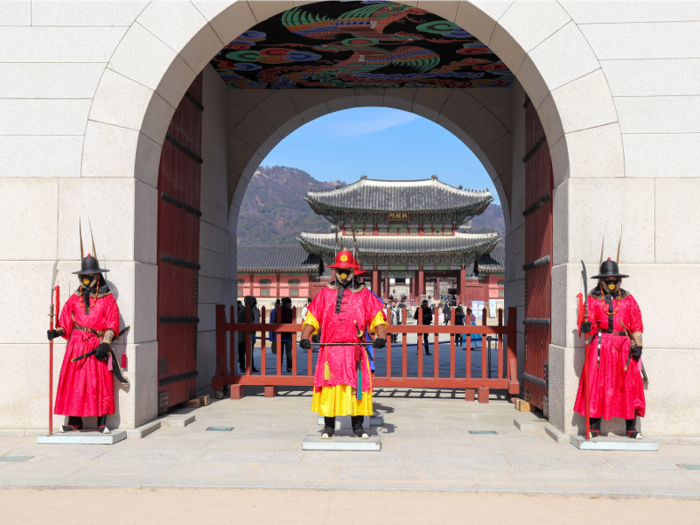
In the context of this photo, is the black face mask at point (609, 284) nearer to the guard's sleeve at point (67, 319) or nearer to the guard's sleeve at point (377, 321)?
the guard's sleeve at point (377, 321)

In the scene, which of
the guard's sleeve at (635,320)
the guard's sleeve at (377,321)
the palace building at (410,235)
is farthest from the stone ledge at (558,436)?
the palace building at (410,235)

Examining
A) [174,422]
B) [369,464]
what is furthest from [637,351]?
[174,422]

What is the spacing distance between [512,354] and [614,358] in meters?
2.90

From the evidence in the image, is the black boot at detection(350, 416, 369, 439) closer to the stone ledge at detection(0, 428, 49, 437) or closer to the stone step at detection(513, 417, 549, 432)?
the stone step at detection(513, 417, 549, 432)

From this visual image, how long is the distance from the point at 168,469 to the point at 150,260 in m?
2.32

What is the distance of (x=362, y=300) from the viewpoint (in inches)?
220

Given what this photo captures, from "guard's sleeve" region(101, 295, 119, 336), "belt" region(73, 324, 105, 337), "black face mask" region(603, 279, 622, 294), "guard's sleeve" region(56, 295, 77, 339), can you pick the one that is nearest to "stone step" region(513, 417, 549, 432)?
"black face mask" region(603, 279, 622, 294)

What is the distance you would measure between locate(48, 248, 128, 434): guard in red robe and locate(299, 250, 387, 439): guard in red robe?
5.94 feet

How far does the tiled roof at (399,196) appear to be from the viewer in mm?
38156

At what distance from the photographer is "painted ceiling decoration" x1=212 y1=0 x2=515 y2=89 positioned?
7176mm

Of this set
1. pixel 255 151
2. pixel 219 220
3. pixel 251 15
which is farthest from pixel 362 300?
pixel 255 151

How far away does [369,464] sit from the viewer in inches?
190

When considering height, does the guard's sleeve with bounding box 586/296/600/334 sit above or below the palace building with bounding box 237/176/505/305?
below

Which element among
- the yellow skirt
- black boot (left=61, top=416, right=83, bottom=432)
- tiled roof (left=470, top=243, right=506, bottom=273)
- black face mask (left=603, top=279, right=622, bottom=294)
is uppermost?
tiled roof (left=470, top=243, right=506, bottom=273)
